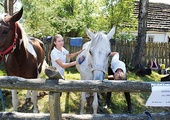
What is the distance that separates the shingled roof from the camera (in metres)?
17.9

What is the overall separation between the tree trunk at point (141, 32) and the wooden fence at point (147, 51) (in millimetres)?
920

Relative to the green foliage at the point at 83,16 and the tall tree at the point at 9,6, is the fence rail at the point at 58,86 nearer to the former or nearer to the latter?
the green foliage at the point at 83,16

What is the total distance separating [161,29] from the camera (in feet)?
58.3

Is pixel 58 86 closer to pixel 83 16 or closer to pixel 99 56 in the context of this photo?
pixel 99 56

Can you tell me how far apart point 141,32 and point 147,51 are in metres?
2.16

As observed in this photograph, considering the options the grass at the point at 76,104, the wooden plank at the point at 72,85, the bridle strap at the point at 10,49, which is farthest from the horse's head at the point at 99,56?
the grass at the point at 76,104

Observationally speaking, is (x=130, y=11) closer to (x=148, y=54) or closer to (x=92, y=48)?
(x=148, y=54)

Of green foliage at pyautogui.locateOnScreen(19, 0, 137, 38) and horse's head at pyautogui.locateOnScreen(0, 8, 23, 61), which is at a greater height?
green foliage at pyautogui.locateOnScreen(19, 0, 137, 38)

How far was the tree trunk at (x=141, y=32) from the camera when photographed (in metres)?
10.2

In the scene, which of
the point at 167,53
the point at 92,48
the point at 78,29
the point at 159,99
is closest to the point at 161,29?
the point at 167,53

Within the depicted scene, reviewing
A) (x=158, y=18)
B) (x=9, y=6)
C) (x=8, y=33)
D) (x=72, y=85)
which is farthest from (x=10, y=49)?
(x=158, y=18)

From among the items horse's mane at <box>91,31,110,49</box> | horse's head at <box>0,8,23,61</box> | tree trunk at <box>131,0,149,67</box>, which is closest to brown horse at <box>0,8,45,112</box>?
horse's head at <box>0,8,23,61</box>

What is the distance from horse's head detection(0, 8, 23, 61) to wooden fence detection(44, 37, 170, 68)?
782cm

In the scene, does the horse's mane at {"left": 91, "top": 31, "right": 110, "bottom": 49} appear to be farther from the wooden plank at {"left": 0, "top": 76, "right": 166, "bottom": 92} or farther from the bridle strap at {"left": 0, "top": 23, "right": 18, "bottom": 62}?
the bridle strap at {"left": 0, "top": 23, "right": 18, "bottom": 62}
